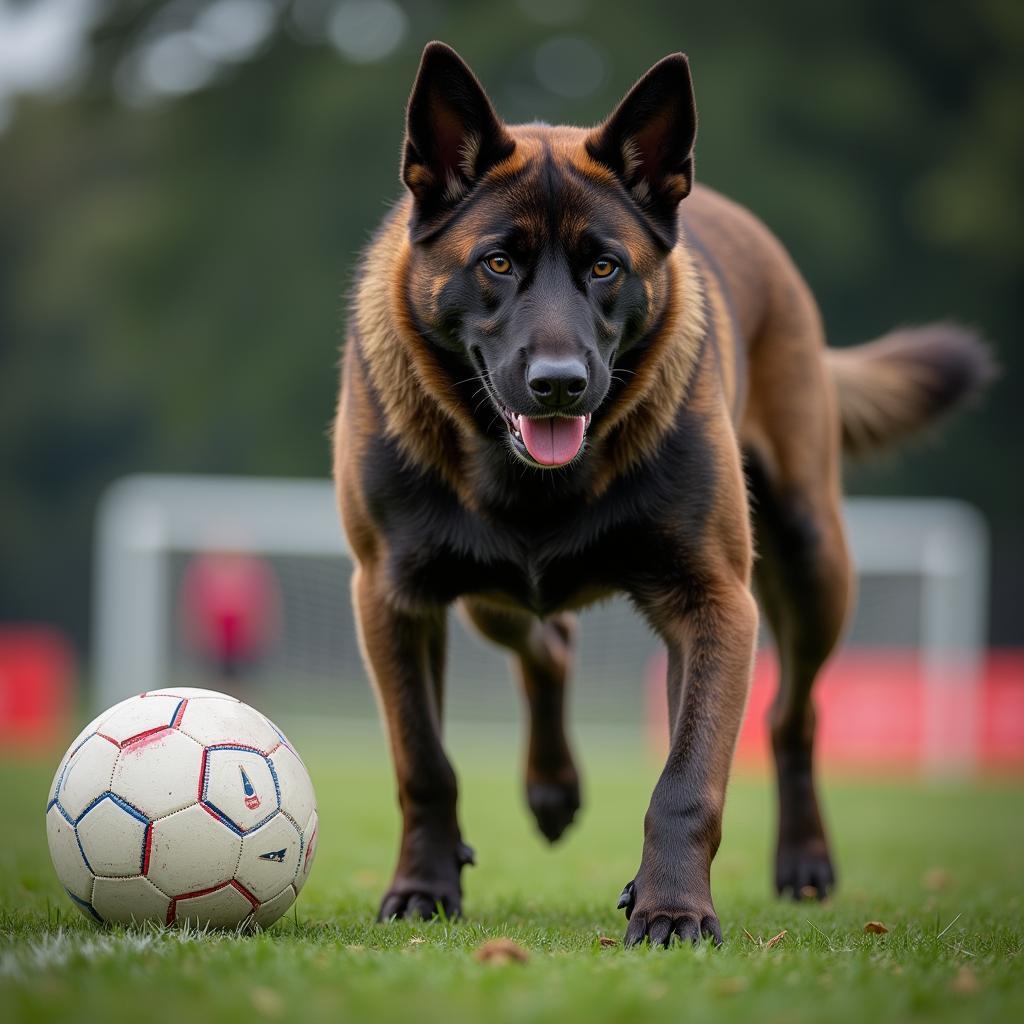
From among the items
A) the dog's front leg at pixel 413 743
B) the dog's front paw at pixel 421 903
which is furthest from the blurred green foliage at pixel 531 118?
the dog's front paw at pixel 421 903

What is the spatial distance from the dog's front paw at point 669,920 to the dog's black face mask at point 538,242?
3.75ft

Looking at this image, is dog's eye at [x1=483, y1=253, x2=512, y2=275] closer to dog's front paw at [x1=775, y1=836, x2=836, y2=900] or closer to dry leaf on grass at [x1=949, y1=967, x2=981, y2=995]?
dry leaf on grass at [x1=949, y1=967, x2=981, y2=995]

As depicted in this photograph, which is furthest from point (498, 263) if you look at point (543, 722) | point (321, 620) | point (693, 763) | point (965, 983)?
point (321, 620)

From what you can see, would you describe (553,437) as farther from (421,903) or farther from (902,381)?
(902,381)

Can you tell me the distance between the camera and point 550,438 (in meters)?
4.03

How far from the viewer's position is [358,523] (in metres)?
4.53

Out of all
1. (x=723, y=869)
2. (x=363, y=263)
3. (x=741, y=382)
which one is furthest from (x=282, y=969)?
(x=723, y=869)

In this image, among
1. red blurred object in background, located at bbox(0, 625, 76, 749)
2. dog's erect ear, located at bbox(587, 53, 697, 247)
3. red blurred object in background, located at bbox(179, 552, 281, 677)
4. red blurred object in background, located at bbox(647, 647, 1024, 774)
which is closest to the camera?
dog's erect ear, located at bbox(587, 53, 697, 247)

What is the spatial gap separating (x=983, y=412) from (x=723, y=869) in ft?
64.9

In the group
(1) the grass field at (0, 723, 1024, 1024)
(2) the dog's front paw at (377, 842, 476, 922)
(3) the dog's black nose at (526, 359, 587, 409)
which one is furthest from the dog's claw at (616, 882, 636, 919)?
(3) the dog's black nose at (526, 359, 587, 409)

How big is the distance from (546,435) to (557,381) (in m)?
0.23

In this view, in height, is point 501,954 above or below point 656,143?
below

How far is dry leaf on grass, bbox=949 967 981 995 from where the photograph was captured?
10.00 feet

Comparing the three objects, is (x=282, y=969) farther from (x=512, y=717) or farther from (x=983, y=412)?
(x=983, y=412)
